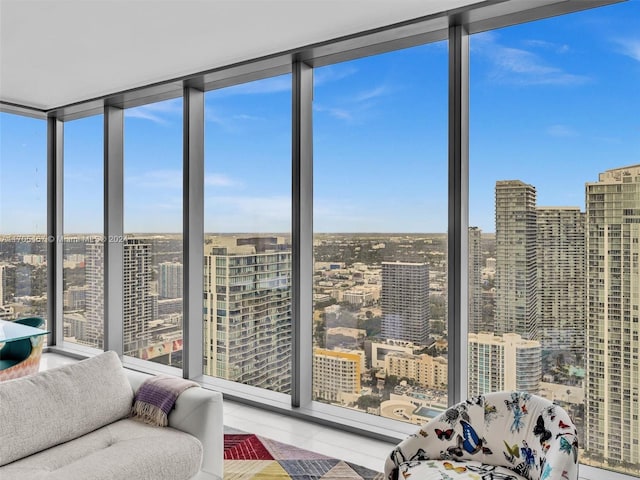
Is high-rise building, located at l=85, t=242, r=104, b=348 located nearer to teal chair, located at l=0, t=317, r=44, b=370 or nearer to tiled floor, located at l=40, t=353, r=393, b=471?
teal chair, located at l=0, t=317, r=44, b=370

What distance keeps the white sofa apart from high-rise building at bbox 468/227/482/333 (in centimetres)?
159

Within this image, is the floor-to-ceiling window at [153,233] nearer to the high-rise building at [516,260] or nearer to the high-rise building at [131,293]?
the high-rise building at [131,293]

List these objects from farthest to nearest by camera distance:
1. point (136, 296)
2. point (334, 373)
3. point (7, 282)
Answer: point (7, 282) < point (136, 296) < point (334, 373)

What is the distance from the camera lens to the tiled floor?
274 cm

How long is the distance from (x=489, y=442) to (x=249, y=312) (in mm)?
2270

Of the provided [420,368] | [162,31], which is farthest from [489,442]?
[162,31]

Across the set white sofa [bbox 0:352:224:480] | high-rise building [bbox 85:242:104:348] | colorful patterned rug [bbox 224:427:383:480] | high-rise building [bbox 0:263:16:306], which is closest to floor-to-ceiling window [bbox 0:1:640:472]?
colorful patterned rug [bbox 224:427:383:480]

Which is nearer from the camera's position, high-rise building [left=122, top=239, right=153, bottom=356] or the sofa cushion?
the sofa cushion

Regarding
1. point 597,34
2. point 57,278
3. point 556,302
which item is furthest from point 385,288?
point 57,278

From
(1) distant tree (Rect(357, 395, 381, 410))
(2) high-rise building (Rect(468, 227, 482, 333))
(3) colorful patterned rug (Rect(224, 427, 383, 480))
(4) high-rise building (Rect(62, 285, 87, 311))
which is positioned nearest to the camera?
(3) colorful patterned rug (Rect(224, 427, 383, 480))

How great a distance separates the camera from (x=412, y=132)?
3.05 meters

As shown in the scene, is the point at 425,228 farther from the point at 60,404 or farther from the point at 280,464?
the point at 60,404

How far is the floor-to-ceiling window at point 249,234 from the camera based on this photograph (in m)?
3.65

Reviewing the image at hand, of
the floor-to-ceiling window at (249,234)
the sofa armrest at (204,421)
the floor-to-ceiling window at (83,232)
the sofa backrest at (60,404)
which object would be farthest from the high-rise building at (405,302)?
the floor-to-ceiling window at (83,232)
